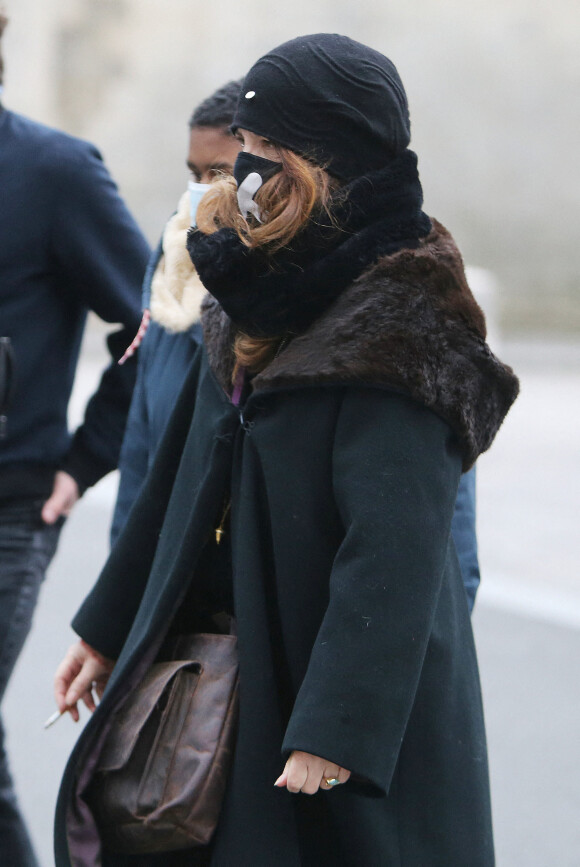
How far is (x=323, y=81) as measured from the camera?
71.7 inches

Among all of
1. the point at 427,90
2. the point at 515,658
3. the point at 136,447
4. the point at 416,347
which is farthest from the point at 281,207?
the point at 427,90

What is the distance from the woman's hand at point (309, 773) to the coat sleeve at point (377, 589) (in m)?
0.02

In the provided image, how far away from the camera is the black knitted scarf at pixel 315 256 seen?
5.90 ft

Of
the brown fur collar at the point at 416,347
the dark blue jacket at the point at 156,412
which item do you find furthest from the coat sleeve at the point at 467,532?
the brown fur collar at the point at 416,347

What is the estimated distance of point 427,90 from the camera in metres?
22.2

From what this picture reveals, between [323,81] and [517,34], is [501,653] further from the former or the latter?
[517,34]

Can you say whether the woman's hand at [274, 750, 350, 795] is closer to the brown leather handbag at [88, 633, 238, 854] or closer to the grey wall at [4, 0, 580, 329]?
the brown leather handbag at [88, 633, 238, 854]

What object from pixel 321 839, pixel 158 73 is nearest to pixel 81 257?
pixel 321 839

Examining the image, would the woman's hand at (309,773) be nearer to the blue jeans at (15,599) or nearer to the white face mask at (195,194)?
the blue jeans at (15,599)

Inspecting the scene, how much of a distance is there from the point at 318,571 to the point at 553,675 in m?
3.24

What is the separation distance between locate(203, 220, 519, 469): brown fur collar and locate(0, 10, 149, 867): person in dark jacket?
1.02 m

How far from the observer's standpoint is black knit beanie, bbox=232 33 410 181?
182cm

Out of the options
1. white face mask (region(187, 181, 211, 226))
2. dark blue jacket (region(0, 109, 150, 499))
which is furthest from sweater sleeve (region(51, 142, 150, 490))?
white face mask (region(187, 181, 211, 226))

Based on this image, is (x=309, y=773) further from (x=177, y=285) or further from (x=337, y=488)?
(x=177, y=285)
